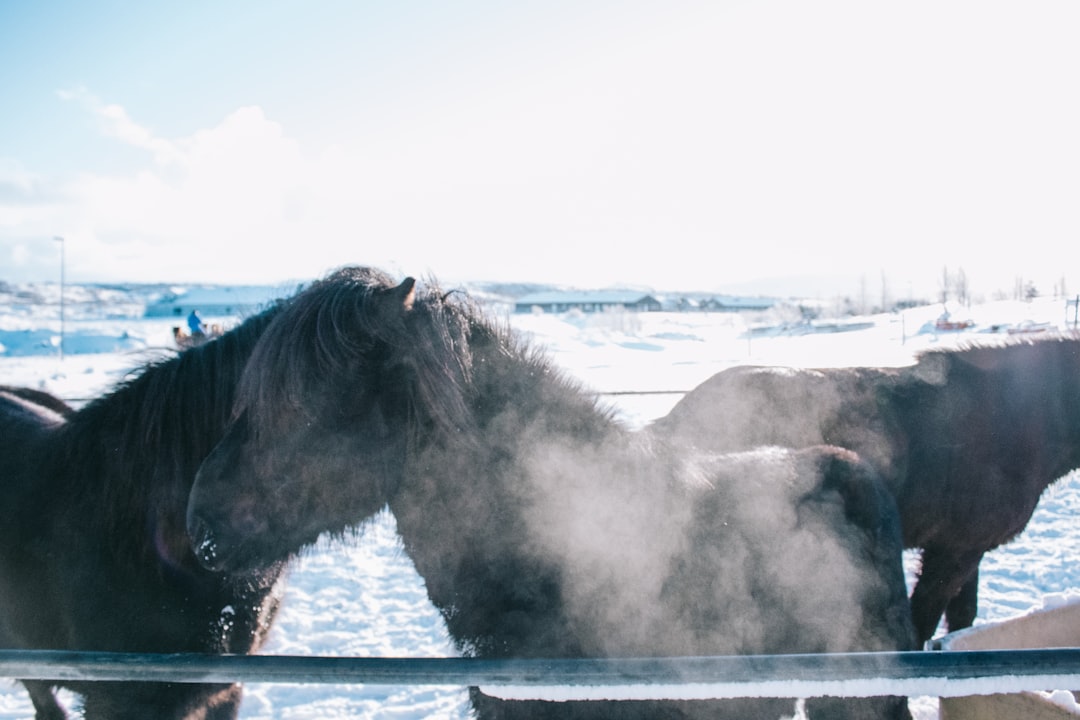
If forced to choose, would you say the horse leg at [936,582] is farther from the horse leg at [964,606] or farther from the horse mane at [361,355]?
the horse mane at [361,355]

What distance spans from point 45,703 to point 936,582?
4.54 m

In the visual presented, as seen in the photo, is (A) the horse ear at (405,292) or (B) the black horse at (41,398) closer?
(A) the horse ear at (405,292)

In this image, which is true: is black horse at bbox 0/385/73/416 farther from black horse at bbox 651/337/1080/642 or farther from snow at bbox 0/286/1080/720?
black horse at bbox 651/337/1080/642

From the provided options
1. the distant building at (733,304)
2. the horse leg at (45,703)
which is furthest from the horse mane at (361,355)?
the distant building at (733,304)

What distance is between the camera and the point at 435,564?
1644 mm

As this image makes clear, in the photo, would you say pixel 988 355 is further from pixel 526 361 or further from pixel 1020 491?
pixel 526 361

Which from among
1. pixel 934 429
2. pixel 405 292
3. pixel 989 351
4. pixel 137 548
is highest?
pixel 405 292

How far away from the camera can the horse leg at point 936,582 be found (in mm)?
3400

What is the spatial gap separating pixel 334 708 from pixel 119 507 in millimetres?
2115

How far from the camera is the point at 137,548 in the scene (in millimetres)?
2178

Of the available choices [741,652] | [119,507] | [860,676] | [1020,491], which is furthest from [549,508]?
[1020,491]

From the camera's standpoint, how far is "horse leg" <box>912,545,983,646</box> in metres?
3.40

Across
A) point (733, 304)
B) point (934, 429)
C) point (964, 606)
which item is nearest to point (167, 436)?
point (934, 429)

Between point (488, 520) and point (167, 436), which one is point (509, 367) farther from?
point (167, 436)
